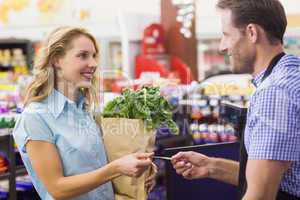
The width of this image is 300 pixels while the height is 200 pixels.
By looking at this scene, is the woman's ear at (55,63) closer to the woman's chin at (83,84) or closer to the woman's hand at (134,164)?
the woman's chin at (83,84)

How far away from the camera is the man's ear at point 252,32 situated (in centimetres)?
158

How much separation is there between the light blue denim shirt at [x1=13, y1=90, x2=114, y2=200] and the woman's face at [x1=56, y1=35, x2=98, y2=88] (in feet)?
0.27

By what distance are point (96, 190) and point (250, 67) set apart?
2.84 ft

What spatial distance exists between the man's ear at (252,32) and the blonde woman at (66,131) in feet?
1.94

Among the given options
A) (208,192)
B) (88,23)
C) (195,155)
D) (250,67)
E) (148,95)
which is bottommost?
(208,192)

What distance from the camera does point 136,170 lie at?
1.82 meters

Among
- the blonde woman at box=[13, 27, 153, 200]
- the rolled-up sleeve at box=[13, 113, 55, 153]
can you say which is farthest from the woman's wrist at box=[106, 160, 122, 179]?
the rolled-up sleeve at box=[13, 113, 55, 153]

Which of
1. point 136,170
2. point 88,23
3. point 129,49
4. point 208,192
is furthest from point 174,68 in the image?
point 136,170

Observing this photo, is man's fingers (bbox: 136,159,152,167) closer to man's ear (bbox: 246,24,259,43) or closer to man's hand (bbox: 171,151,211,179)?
man's hand (bbox: 171,151,211,179)

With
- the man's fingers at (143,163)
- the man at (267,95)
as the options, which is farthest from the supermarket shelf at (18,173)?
the man at (267,95)

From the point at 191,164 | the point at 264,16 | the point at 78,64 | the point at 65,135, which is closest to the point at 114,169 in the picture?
the point at 65,135

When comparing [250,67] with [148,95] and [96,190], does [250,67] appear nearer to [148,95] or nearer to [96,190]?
[148,95]

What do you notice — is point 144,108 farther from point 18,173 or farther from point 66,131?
point 18,173

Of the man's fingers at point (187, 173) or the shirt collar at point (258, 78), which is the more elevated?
the shirt collar at point (258, 78)
